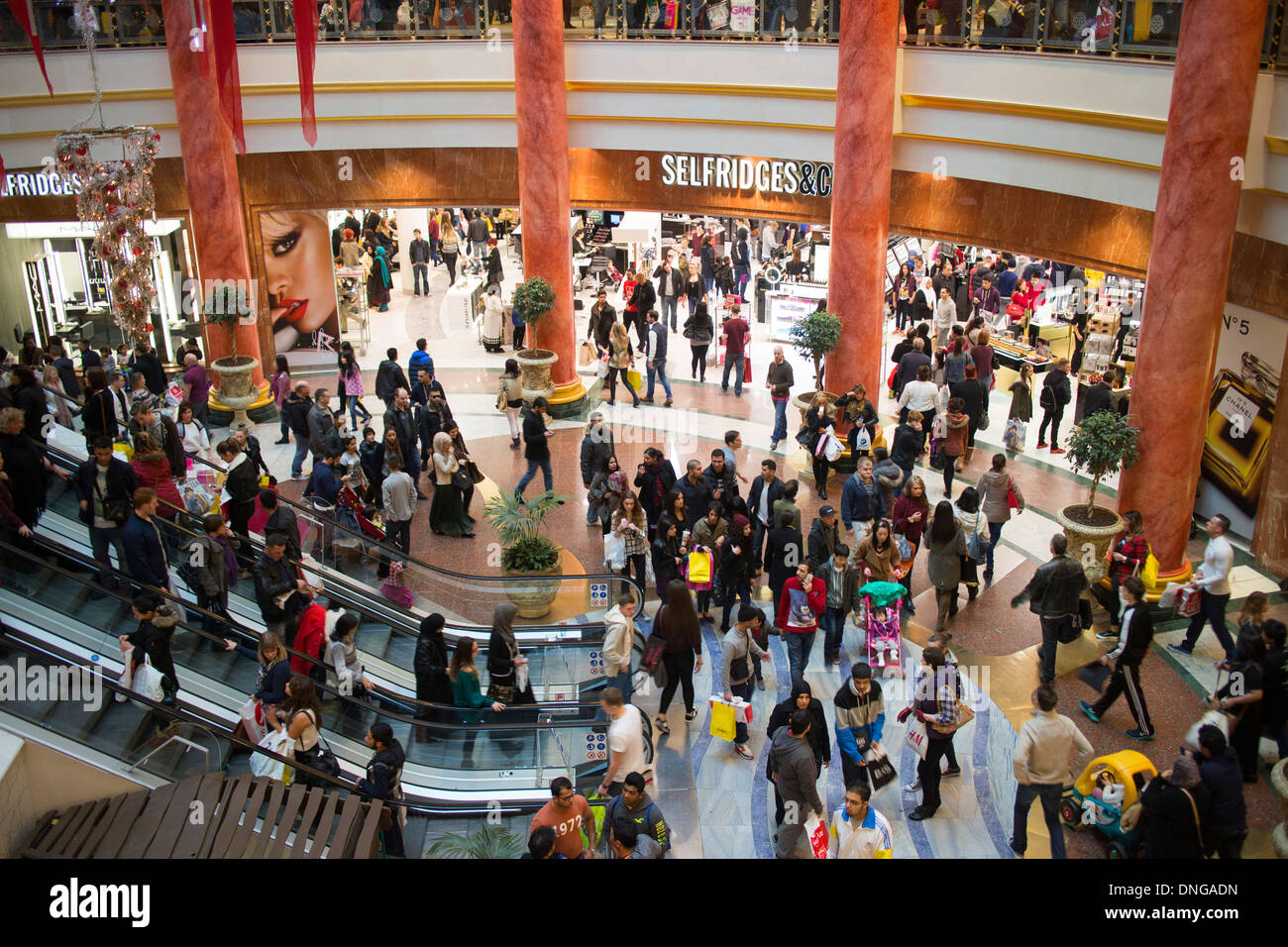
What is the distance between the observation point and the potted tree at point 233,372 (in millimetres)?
16625

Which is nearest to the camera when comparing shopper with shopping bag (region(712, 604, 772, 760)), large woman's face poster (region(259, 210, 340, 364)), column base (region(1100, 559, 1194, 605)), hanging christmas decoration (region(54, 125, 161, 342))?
shopper with shopping bag (region(712, 604, 772, 760))

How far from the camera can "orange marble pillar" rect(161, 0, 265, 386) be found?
16.0 meters

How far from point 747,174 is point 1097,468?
7833 millimetres

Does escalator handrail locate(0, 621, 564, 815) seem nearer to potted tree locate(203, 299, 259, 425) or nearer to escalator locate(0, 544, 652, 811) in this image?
escalator locate(0, 544, 652, 811)

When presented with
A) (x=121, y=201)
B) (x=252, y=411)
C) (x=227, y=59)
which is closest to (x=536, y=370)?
(x=252, y=411)

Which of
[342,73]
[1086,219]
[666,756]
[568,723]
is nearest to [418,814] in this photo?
[568,723]

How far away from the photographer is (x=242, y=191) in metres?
17.8

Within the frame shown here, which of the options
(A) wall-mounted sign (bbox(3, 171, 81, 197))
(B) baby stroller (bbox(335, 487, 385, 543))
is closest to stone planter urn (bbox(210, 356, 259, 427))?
(A) wall-mounted sign (bbox(3, 171, 81, 197))

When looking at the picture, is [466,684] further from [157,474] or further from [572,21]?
[572,21]

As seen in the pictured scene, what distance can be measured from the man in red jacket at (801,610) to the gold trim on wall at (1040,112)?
6.16 metres

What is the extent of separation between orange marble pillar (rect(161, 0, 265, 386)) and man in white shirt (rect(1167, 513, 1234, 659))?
13.1 metres

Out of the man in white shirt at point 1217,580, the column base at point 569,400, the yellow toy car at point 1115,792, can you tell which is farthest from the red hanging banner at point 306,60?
the yellow toy car at point 1115,792

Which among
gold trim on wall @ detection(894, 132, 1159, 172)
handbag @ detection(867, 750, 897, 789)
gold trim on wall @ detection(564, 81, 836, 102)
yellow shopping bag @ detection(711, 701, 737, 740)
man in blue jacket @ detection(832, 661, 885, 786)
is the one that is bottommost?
yellow shopping bag @ detection(711, 701, 737, 740)

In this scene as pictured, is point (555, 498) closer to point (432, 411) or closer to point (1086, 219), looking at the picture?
point (432, 411)
